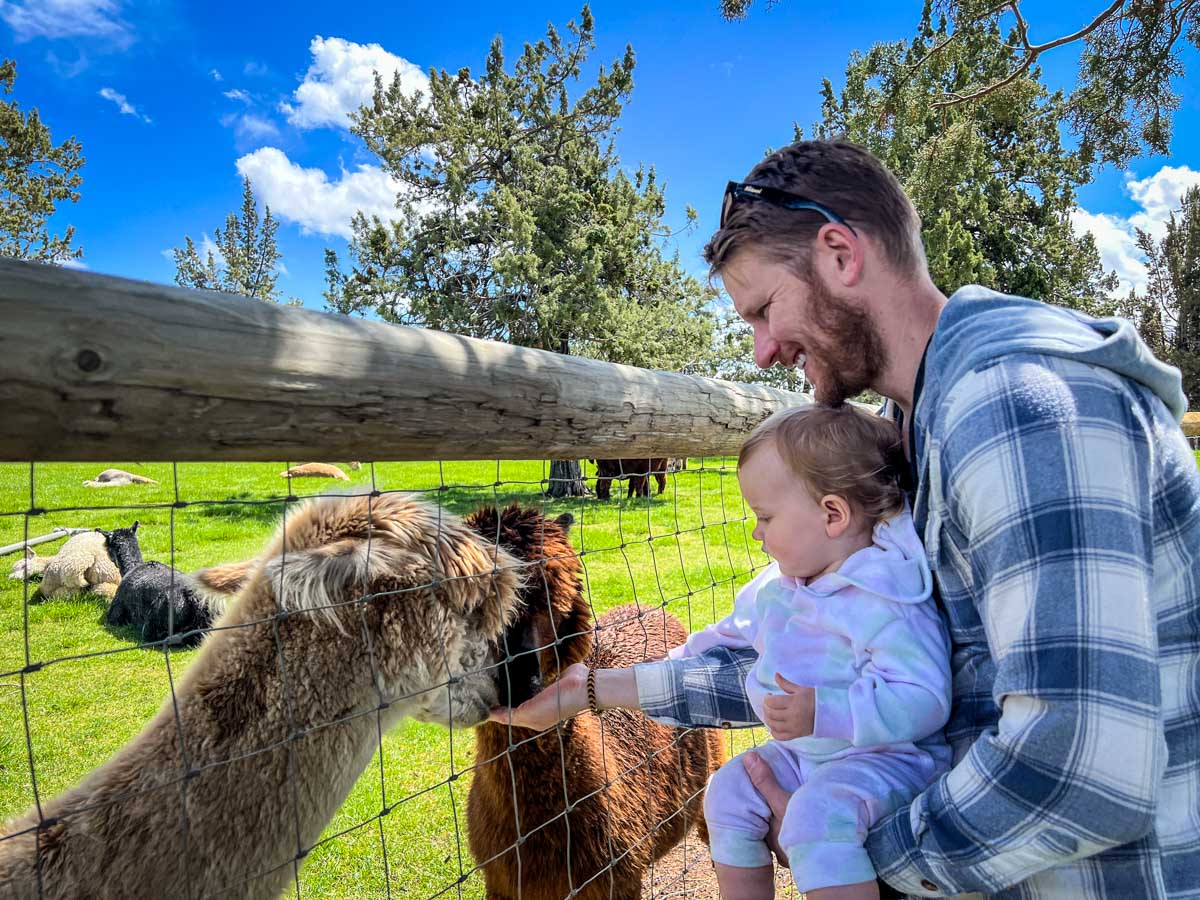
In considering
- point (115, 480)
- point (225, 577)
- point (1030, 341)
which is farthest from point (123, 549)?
point (1030, 341)

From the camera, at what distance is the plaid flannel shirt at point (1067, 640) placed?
0.96 metres

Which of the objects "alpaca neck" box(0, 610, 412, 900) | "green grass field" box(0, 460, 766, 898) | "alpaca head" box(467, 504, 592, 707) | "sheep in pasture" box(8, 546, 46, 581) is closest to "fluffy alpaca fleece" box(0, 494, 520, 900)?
"alpaca neck" box(0, 610, 412, 900)

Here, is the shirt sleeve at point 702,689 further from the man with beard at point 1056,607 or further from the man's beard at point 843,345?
the man's beard at point 843,345

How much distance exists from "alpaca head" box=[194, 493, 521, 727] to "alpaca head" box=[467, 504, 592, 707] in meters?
0.23

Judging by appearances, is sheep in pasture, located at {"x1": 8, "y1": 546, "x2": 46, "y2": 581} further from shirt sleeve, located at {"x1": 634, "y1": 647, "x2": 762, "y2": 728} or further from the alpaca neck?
shirt sleeve, located at {"x1": 634, "y1": 647, "x2": 762, "y2": 728}

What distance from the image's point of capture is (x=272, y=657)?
1748mm

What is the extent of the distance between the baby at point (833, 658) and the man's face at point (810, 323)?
0.10 m

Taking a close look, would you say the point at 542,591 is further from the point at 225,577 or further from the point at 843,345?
the point at 843,345

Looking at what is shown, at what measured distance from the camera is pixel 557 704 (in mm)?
2035

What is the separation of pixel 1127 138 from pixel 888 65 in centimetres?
396

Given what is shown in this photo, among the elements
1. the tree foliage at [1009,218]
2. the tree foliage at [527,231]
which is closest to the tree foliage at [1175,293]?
the tree foliage at [1009,218]

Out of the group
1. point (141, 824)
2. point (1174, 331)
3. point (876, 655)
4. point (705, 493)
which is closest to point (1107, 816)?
point (876, 655)

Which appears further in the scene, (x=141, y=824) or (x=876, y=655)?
(x=141, y=824)

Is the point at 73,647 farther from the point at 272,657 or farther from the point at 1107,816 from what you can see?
the point at 1107,816
